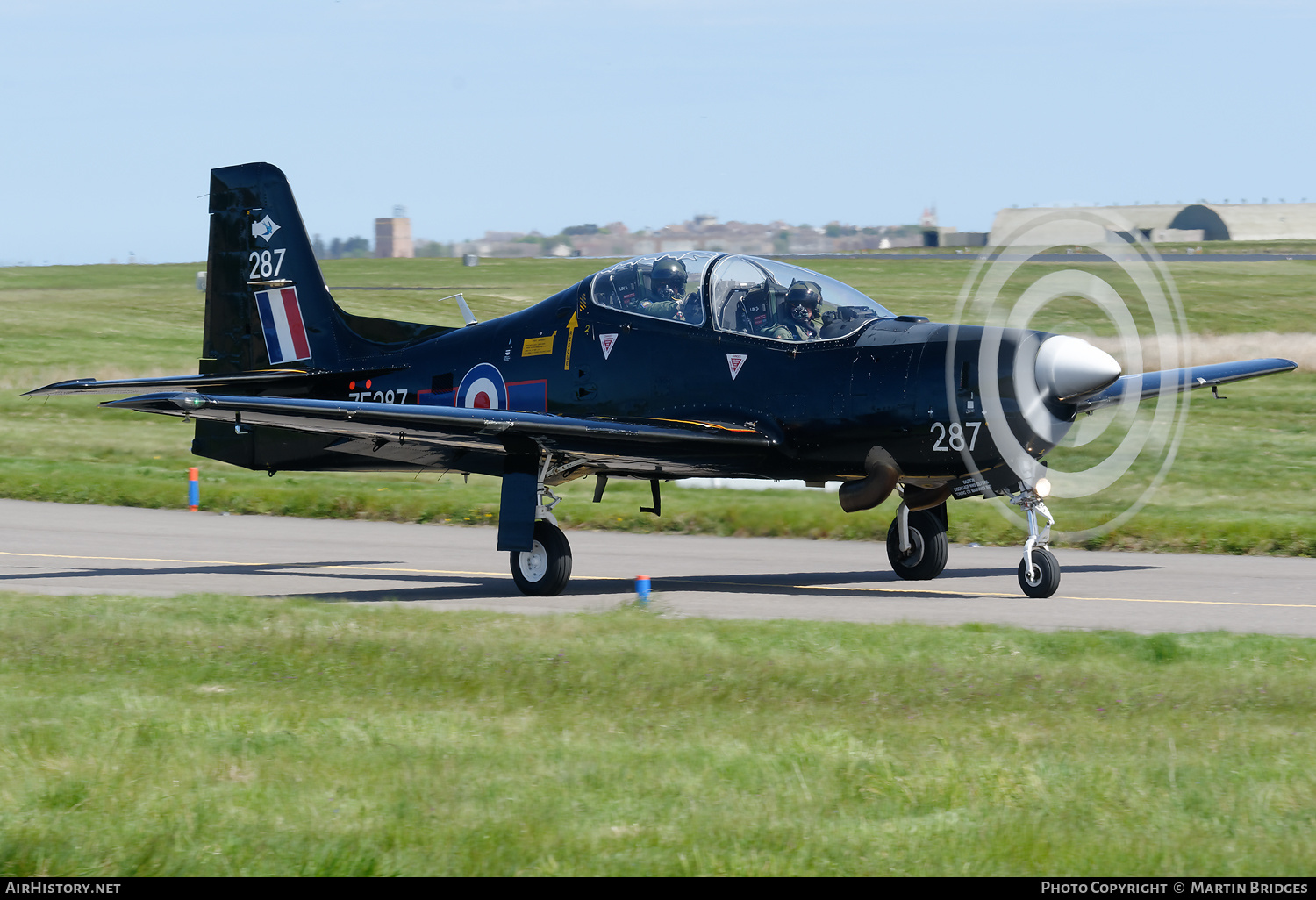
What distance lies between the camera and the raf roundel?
14703 mm

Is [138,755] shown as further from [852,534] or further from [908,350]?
[852,534]

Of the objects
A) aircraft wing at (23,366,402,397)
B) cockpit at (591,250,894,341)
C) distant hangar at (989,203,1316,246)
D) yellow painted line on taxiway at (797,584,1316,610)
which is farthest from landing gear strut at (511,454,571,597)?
distant hangar at (989,203,1316,246)

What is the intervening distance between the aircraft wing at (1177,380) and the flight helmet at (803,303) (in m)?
2.54

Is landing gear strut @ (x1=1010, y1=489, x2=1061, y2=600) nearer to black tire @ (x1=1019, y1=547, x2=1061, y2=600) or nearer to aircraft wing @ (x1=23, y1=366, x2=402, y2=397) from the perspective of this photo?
black tire @ (x1=1019, y1=547, x2=1061, y2=600)

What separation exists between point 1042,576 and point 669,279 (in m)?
4.46

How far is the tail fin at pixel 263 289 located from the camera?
1667 cm

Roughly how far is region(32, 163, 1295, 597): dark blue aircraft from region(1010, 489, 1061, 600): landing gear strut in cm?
2

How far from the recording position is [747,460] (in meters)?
13.3

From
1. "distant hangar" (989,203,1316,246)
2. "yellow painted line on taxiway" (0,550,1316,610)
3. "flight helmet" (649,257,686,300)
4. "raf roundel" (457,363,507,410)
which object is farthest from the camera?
"distant hangar" (989,203,1316,246)

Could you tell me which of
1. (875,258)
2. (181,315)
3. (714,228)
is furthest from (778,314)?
(875,258)

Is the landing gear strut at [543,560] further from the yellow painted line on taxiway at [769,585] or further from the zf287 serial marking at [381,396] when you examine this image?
the zf287 serial marking at [381,396]

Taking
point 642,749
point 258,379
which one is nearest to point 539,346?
point 258,379

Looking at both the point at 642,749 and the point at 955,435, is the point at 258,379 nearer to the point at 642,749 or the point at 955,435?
the point at 955,435

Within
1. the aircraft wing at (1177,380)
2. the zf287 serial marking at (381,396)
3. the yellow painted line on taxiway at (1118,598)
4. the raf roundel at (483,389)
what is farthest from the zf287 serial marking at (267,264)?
the aircraft wing at (1177,380)
